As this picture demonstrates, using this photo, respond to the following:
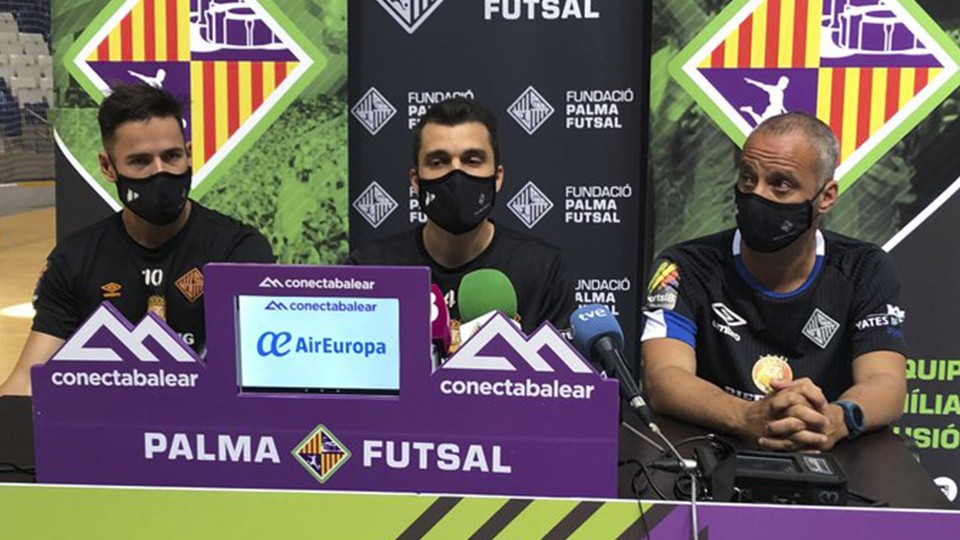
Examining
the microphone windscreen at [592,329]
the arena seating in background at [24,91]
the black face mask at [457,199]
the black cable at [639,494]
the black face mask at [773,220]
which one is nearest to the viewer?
the black cable at [639,494]

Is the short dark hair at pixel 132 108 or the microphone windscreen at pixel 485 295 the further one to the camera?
the short dark hair at pixel 132 108

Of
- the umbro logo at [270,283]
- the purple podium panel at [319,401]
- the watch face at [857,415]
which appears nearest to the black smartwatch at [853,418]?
the watch face at [857,415]

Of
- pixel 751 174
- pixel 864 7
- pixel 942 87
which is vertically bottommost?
pixel 751 174

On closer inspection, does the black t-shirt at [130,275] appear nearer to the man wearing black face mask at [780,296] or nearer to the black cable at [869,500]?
the man wearing black face mask at [780,296]

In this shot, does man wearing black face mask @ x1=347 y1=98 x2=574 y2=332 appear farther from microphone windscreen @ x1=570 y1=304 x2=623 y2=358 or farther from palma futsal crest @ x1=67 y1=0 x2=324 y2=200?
palma futsal crest @ x1=67 y1=0 x2=324 y2=200

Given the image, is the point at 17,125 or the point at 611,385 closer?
the point at 611,385

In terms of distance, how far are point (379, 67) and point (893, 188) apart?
164cm

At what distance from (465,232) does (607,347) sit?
982mm

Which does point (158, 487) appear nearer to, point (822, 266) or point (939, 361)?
point (822, 266)

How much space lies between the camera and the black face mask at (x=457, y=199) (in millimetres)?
2148

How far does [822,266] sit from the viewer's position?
6.90 feet

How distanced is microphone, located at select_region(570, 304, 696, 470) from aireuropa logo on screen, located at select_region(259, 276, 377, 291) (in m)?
0.30

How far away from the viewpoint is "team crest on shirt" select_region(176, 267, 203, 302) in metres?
2.36

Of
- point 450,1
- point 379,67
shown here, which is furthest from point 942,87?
point 379,67
